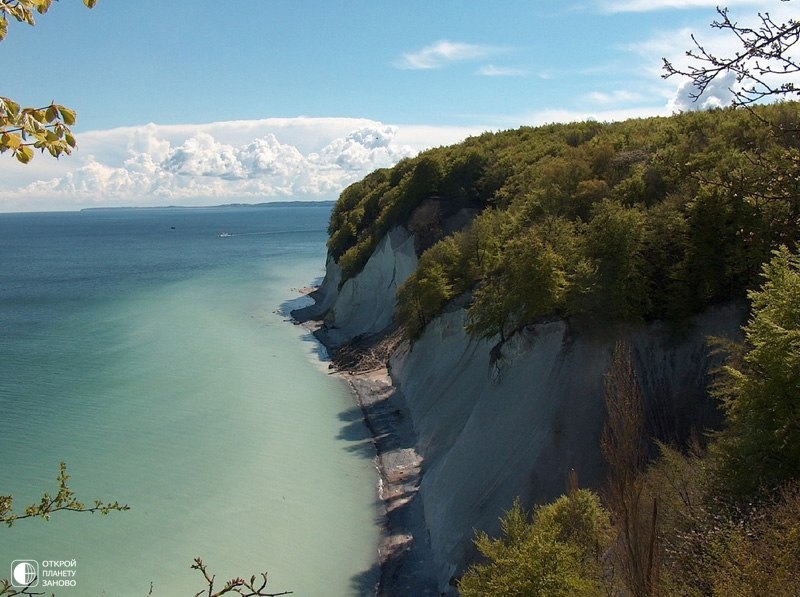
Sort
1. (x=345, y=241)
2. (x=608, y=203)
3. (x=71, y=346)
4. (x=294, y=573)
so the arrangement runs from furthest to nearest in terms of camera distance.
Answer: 1. (x=345, y=241)
2. (x=71, y=346)
3. (x=608, y=203)
4. (x=294, y=573)

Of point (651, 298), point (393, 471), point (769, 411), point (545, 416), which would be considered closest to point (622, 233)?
point (651, 298)

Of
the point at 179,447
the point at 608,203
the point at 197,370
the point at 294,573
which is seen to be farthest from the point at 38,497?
the point at 608,203

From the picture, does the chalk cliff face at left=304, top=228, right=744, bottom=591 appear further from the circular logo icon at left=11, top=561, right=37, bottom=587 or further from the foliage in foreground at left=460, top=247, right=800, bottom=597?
the circular logo icon at left=11, top=561, right=37, bottom=587

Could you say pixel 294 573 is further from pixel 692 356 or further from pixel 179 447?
pixel 692 356

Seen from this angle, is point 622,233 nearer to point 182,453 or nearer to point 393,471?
point 393,471

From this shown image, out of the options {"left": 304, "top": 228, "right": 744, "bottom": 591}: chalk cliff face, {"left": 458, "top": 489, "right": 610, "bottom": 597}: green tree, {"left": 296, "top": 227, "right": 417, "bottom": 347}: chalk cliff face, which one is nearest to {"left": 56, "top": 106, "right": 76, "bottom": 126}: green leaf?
{"left": 458, "top": 489, "right": 610, "bottom": 597}: green tree

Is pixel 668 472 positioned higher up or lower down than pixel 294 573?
higher up

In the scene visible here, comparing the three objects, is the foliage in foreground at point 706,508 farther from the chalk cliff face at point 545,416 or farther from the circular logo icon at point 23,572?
the circular logo icon at point 23,572
